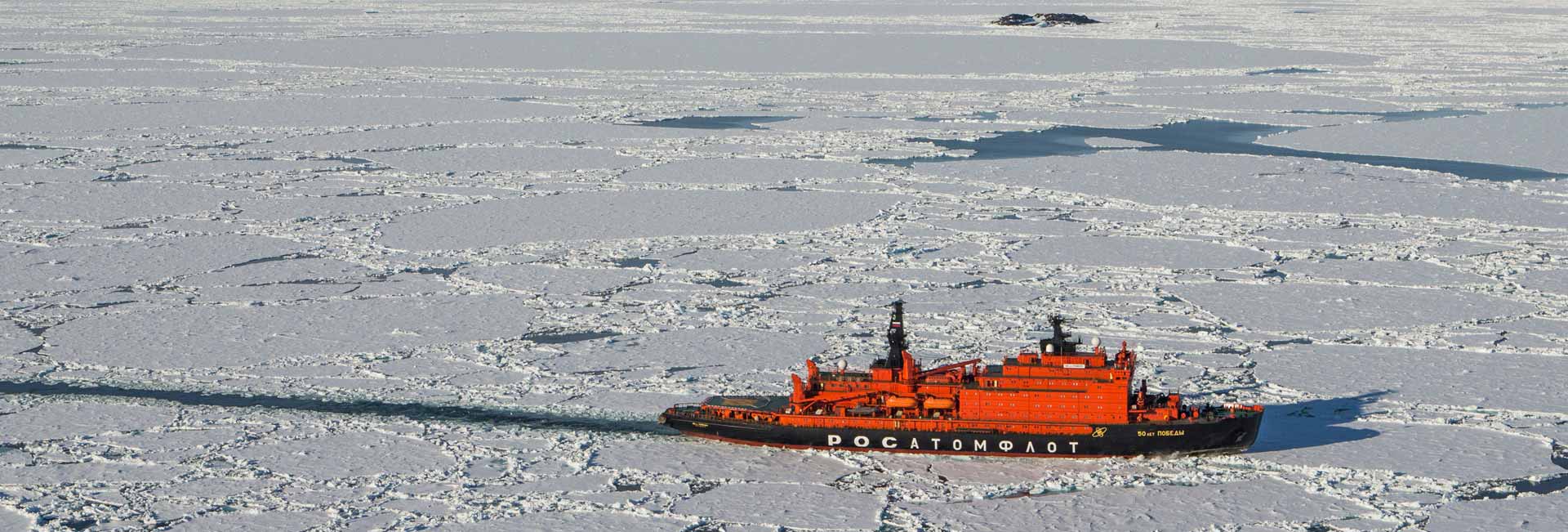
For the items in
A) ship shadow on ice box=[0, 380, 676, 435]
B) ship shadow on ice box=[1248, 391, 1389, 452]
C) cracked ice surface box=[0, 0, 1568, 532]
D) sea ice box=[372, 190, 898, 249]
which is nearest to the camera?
cracked ice surface box=[0, 0, 1568, 532]

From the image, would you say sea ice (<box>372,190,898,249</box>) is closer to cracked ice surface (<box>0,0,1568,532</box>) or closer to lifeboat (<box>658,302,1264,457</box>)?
cracked ice surface (<box>0,0,1568,532</box>)

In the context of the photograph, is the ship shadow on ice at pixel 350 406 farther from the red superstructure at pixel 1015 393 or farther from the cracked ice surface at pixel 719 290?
the red superstructure at pixel 1015 393

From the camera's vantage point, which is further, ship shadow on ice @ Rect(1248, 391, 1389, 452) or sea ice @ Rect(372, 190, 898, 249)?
sea ice @ Rect(372, 190, 898, 249)

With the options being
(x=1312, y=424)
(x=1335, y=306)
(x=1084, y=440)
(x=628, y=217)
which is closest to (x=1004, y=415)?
(x=1084, y=440)

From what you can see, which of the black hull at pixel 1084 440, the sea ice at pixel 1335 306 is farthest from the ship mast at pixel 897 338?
the sea ice at pixel 1335 306

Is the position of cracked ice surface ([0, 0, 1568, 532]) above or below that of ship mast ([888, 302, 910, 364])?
below

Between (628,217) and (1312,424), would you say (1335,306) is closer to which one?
(1312,424)

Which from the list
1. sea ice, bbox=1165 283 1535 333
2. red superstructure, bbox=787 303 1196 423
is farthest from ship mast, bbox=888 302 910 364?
sea ice, bbox=1165 283 1535 333
